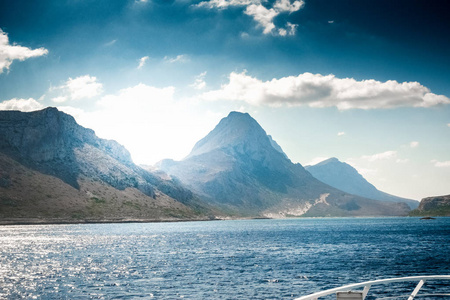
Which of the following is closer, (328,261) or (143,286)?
(143,286)

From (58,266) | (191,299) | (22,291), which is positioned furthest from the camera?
(58,266)

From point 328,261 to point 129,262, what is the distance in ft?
135

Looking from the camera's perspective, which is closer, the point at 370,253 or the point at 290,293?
the point at 290,293

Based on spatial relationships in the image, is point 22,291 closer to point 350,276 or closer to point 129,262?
point 129,262

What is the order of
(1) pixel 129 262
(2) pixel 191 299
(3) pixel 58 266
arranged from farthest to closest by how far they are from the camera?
Answer: 1. (1) pixel 129 262
2. (3) pixel 58 266
3. (2) pixel 191 299

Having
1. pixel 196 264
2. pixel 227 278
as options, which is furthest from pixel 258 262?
pixel 227 278

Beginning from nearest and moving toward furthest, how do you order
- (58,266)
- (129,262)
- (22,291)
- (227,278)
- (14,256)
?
(22,291)
(227,278)
(58,266)
(129,262)
(14,256)

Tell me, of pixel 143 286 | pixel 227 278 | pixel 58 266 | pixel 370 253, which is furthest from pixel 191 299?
pixel 370 253

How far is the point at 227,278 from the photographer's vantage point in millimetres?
58156

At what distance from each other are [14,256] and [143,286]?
53.3 metres

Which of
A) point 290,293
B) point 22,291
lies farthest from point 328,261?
point 22,291

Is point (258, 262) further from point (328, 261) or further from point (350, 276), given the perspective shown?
point (350, 276)

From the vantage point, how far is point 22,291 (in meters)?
49.4

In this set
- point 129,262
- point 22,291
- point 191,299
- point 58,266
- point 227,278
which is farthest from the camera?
point 129,262
